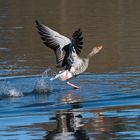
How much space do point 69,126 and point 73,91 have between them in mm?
4050

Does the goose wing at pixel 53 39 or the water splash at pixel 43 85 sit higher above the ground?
the goose wing at pixel 53 39

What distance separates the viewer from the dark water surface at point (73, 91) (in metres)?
11.0

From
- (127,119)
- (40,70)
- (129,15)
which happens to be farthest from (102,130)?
(129,15)

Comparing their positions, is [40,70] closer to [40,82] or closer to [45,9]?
[40,82]

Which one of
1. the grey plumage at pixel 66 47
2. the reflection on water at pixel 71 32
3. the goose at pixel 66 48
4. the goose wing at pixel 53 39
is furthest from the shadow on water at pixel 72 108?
the reflection on water at pixel 71 32

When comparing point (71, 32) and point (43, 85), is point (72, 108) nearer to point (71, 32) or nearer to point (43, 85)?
point (43, 85)

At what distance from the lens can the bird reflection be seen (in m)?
10.4

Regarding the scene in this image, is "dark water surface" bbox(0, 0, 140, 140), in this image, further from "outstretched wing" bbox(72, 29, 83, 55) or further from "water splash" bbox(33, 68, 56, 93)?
"outstretched wing" bbox(72, 29, 83, 55)

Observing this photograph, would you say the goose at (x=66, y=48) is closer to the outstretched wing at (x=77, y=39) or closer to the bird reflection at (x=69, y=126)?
the outstretched wing at (x=77, y=39)

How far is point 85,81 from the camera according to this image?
1677cm

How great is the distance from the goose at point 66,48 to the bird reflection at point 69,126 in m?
1.65

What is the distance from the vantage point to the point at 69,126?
37.1ft

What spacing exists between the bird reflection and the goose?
64.8 inches

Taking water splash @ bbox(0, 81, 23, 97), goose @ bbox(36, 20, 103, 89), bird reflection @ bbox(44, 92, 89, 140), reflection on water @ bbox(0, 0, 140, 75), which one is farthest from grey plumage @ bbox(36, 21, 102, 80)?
reflection on water @ bbox(0, 0, 140, 75)
